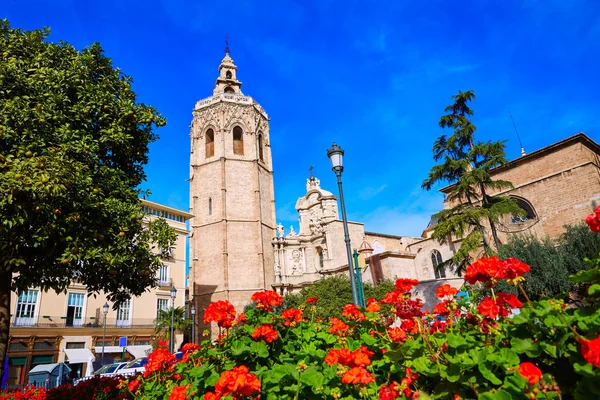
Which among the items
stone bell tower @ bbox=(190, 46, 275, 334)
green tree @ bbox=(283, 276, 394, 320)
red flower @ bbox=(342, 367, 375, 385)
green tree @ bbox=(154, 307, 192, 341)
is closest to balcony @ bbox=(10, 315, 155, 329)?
green tree @ bbox=(154, 307, 192, 341)

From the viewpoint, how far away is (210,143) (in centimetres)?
4197

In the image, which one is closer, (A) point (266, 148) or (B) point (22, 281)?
(B) point (22, 281)

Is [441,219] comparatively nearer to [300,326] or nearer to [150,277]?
[150,277]

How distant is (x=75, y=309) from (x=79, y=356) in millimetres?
3786

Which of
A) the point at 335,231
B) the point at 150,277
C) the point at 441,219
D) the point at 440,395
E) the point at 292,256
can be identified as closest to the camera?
the point at 440,395

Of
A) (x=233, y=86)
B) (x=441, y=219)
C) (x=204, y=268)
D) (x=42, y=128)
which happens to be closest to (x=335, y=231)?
(x=204, y=268)

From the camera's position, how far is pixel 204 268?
37.7m

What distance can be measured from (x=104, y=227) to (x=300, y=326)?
5473 mm

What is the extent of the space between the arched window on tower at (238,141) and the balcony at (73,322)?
19.7 metres

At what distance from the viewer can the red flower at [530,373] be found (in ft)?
6.07

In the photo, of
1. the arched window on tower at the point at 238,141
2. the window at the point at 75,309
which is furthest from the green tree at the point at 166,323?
the arched window on tower at the point at 238,141

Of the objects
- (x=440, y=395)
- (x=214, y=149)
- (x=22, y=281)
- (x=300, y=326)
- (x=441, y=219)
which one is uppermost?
(x=214, y=149)

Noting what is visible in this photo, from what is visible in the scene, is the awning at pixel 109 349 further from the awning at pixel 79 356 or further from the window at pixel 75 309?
the window at pixel 75 309

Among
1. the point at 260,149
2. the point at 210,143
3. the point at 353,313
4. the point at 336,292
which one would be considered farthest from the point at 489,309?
the point at 260,149
